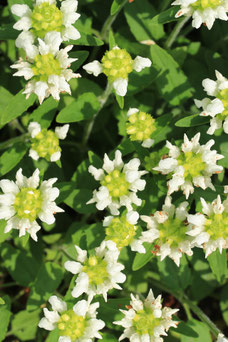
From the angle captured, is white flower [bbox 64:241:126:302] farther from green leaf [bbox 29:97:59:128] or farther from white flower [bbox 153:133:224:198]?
green leaf [bbox 29:97:59:128]

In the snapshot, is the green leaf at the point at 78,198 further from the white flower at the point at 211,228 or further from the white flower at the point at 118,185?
the white flower at the point at 211,228

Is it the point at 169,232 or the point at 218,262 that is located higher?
the point at 169,232

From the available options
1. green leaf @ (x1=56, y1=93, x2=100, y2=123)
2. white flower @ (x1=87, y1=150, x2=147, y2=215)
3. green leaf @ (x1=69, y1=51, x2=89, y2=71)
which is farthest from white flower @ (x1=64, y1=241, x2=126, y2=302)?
green leaf @ (x1=69, y1=51, x2=89, y2=71)

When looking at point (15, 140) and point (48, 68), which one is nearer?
point (48, 68)

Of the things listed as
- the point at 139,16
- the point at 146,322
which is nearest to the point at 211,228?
the point at 146,322

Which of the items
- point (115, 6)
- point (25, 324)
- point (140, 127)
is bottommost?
point (25, 324)

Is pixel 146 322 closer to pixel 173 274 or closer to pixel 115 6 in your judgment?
pixel 173 274

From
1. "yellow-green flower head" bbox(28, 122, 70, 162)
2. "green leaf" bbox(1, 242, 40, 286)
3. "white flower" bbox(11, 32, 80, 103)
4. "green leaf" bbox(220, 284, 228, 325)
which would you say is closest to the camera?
"white flower" bbox(11, 32, 80, 103)
